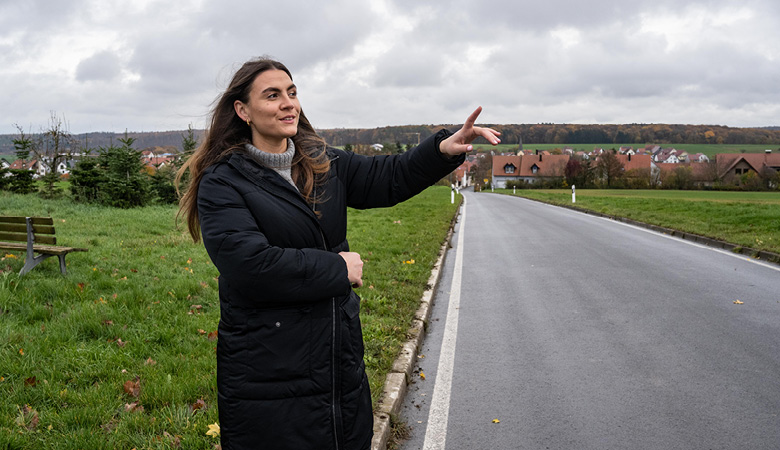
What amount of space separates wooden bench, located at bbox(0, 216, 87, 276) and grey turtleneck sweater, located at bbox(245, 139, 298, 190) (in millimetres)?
6373

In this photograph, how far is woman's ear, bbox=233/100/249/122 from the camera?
2.18 metres

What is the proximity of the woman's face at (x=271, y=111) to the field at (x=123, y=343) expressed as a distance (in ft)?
6.56

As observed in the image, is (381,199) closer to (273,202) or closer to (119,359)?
(273,202)

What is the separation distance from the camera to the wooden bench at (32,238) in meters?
7.26

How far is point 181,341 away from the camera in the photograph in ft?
16.4

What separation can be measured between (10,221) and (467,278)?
23.0 ft

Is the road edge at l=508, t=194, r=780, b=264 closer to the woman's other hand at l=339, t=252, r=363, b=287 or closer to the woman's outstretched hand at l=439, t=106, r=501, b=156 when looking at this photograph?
the woman's outstretched hand at l=439, t=106, r=501, b=156

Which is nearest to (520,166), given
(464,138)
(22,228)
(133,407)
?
(22,228)

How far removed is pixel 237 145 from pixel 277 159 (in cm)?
17

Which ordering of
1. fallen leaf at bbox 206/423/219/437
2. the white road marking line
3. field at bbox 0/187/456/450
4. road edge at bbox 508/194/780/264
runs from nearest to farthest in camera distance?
fallen leaf at bbox 206/423/219/437 < field at bbox 0/187/456/450 < the white road marking line < road edge at bbox 508/194/780/264

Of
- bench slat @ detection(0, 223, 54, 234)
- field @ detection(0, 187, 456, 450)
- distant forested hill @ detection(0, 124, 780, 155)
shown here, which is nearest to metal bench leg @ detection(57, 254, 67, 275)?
field @ detection(0, 187, 456, 450)

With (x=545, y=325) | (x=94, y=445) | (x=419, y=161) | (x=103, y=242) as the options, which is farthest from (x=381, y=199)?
(x=103, y=242)

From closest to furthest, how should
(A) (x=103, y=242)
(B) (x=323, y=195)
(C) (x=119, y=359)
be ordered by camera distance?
(B) (x=323, y=195)
(C) (x=119, y=359)
(A) (x=103, y=242)

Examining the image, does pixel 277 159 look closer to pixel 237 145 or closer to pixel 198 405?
pixel 237 145
